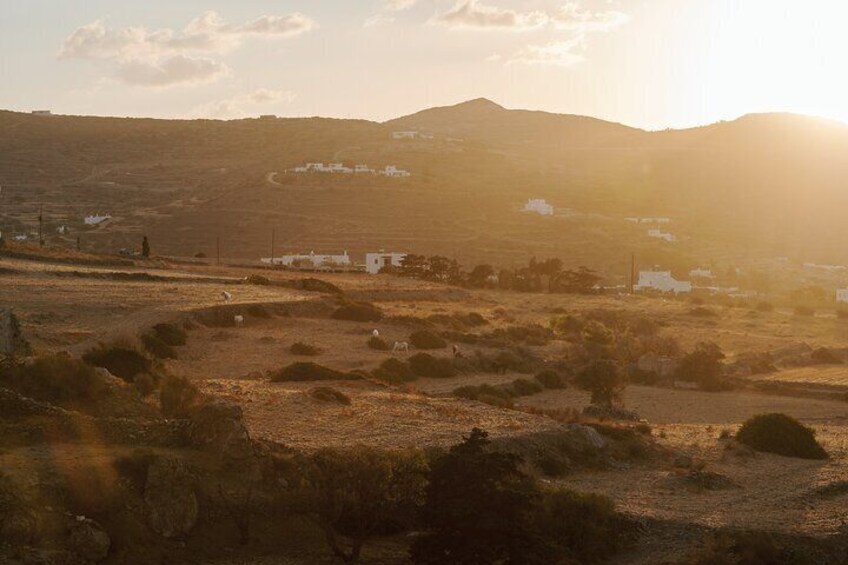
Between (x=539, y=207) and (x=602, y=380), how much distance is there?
287 feet

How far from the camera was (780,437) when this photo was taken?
73.6 ft

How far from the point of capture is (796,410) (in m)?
31.4

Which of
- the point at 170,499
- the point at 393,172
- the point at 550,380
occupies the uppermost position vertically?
the point at 393,172

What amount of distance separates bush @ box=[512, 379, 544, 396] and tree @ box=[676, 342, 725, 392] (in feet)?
22.7

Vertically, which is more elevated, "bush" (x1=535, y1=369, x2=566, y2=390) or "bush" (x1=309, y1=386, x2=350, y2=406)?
"bush" (x1=309, y1=386, x2=350, y2=406)

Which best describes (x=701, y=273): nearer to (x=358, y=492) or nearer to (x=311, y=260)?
(x=311, y=260)

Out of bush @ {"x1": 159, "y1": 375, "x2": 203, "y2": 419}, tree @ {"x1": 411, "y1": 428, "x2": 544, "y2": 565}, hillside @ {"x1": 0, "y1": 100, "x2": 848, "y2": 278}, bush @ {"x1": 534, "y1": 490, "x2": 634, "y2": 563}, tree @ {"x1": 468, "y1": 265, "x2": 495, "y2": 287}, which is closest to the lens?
tree @ {"x1": 411, "y1": 428, "x2": 544, "y2": 565}

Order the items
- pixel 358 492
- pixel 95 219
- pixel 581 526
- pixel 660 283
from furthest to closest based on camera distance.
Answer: pixel 95 219 < pixel 660 283 < pixel 581 526 < pixel 358 492

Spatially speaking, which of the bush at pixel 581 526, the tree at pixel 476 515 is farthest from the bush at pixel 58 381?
the bush at pixel 581 526

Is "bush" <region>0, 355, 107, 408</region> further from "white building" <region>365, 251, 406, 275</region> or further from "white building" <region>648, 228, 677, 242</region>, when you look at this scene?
"white building" <region>648, 228, 677, 242</region>

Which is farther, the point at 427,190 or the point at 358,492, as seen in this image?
the point at 427,190

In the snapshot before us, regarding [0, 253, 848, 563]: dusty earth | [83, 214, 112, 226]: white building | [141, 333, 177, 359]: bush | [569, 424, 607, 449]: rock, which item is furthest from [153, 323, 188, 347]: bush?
[83, 214, 112, 226]: white building

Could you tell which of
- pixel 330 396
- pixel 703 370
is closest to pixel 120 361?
pixel 330 396

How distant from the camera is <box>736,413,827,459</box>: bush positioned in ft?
72.4
